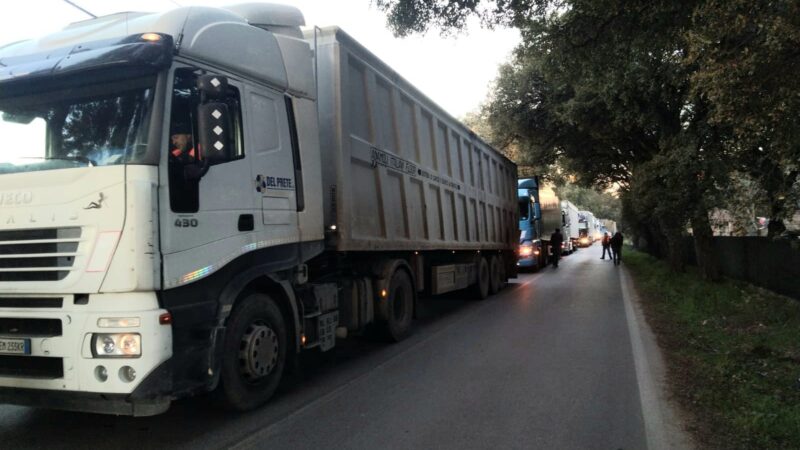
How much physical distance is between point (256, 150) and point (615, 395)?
4.20m

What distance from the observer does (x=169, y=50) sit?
13.5 ft

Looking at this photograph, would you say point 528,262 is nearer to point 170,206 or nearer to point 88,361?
point 170,206

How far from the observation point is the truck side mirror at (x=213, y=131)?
4.18 metres

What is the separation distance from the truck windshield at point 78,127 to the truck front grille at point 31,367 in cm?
138

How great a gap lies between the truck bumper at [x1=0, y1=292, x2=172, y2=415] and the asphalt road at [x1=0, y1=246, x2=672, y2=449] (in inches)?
20.2

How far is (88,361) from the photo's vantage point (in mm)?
3861

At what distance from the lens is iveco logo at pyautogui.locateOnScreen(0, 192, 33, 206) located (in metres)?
4.02

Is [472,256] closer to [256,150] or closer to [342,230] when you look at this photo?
[342,230]

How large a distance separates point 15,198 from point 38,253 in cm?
45

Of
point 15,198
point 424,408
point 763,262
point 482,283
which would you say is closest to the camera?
point 15,198

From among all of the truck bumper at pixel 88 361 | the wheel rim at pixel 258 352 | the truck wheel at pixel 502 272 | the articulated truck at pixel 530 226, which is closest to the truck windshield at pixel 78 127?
the truck bumper at pixel 88 361

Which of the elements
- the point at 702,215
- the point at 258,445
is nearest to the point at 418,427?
the point at 258,445

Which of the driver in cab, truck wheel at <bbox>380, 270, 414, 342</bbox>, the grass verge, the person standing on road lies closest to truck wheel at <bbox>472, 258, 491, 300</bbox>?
the grass verge

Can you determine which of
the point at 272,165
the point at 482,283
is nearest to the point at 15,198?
the point at 272,165
